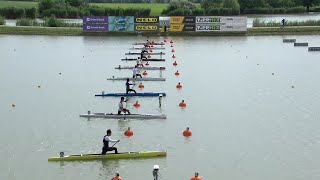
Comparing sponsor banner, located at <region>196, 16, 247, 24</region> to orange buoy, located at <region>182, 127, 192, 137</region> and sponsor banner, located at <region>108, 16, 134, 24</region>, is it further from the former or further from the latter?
orange buoy, located at <region>182, 127, 192, 137</region>

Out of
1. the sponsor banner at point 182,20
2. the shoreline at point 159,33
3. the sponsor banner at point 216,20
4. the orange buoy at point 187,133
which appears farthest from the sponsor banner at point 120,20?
the orange buoy at point 187,133

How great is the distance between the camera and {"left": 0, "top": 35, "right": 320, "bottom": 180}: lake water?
1820cm

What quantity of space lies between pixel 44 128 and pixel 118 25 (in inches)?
1507

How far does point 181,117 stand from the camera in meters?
24.4

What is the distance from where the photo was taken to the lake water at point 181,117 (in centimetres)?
1820

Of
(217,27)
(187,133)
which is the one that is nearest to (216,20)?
(217,27)

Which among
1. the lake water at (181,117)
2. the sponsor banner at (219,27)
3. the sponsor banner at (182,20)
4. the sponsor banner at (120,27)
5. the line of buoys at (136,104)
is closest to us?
the lake water at (181,117)

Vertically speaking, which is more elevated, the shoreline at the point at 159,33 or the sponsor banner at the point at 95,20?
the sponsor banner at the point at 95,20

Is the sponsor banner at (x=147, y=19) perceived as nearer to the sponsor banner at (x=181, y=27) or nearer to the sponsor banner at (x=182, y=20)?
the sponsor banner at (x=182, y=20)

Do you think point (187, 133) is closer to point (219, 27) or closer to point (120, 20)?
point (219, 27)

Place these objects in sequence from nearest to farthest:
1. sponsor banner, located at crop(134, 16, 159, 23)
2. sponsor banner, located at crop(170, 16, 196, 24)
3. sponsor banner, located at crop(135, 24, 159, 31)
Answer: sponsor banner, located at crop(134, 16, 159, 23) → sponsor banner, located at crop(170, 16, 196, 24) → sponsor banner, located at crop(135, 24, 159, 31)

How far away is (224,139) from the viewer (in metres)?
21.1

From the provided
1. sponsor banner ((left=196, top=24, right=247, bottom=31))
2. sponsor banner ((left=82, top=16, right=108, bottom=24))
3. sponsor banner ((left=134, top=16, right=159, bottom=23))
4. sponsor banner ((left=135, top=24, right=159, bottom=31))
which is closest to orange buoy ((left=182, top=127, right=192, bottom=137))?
sponsor banner ((left=134, top=16, right=159, bottom=23))

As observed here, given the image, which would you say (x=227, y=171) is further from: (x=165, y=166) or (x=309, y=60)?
(x=309, y=60)
